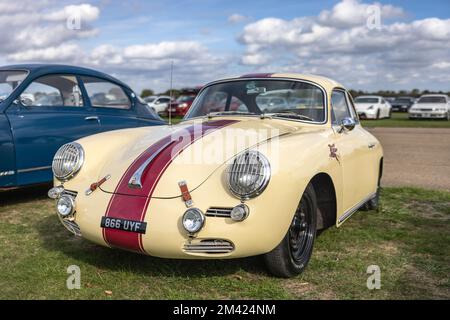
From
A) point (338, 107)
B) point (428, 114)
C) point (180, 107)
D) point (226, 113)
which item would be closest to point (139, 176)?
point (226, 113)

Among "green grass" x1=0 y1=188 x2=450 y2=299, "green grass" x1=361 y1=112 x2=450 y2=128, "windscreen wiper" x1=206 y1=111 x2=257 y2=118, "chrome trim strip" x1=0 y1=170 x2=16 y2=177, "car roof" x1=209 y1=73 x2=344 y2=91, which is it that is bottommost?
"green grass" x1=0 y1=188 x2=450 y2=299

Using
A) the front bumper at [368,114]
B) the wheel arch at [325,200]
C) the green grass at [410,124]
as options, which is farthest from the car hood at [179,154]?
the front bumper at [368,114]

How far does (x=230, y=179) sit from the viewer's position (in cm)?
316

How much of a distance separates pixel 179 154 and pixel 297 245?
1.10 m

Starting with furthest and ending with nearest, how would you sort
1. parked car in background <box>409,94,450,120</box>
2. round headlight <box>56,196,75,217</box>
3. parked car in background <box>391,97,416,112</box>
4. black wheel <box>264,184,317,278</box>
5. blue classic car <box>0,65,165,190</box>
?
1. parked car in background <box>391,97,416,112</box>
2. parked car in background <box>409,94,450,120</box>
3. blue classic car <box>0,65,165,190</box>
4. round headlight <box>56,196,75,217</box>
5. black wheel <box>264,184,317,278</box>

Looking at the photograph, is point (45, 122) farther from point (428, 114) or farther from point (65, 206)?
point (428, 114)

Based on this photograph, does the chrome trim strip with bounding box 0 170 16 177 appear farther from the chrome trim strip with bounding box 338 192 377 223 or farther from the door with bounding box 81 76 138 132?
the chrome trim strip with bounding box 338 192 377 223

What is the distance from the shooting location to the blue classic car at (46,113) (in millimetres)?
5379

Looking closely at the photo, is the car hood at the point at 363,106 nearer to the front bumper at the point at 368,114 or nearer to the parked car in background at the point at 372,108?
the parked car in background at the point at 372,108

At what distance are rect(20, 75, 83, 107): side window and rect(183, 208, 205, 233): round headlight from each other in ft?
11.4

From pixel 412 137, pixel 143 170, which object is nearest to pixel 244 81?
pixel 143 170

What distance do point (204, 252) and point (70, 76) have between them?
4084mm

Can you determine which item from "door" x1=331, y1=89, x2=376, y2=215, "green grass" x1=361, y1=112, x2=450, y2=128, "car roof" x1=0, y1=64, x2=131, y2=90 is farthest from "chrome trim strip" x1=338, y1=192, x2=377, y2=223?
"green grass" x1=361, y1=112, x2=450, y2=128

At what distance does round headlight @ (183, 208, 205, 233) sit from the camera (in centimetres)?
305
